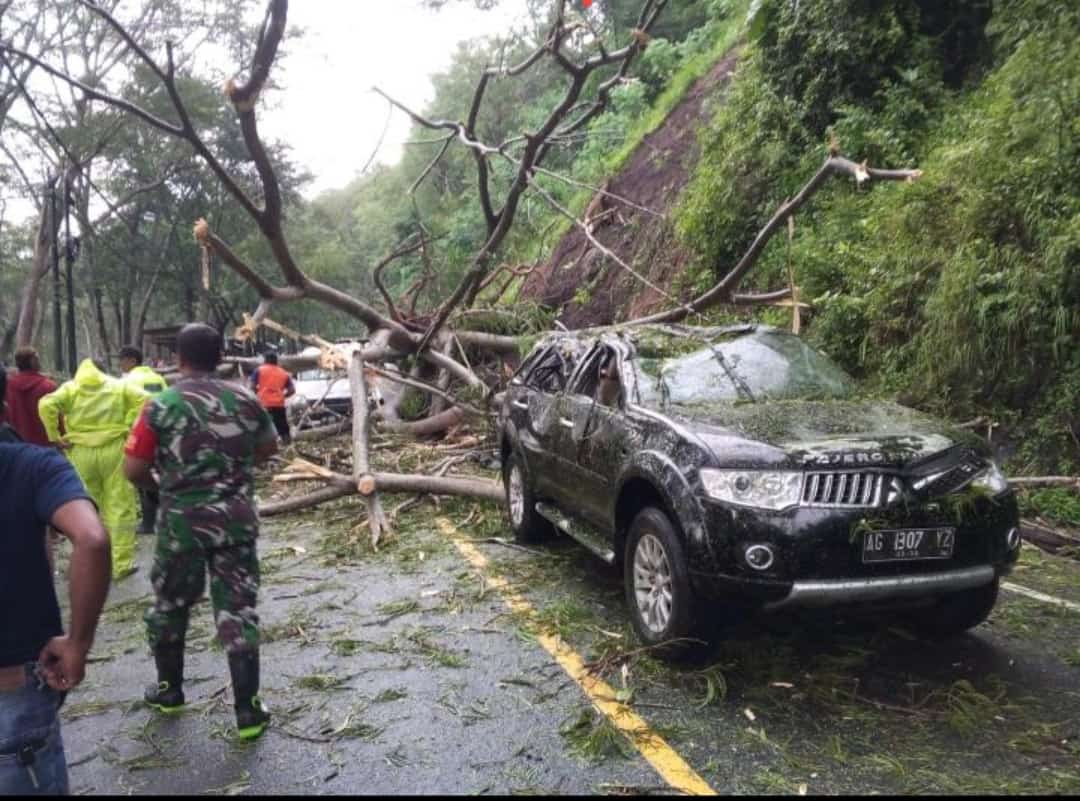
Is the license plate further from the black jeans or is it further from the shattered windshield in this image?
the black jeans

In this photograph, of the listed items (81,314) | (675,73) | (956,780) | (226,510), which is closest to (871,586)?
(956,780)

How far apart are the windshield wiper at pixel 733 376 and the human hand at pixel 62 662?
12.9ft

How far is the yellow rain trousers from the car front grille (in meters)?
5.20

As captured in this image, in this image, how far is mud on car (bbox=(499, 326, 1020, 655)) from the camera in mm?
3996

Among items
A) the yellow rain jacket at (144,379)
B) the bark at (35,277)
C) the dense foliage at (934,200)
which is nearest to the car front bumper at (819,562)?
the dense foliage at (934,200)

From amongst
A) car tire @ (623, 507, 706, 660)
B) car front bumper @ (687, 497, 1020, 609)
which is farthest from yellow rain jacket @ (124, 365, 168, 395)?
car front bumper @ (687, 497, 1020, 609)

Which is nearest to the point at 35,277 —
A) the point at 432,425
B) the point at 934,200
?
the point at 432,425

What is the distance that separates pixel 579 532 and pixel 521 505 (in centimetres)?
161

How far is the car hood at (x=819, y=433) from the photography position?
416 cm

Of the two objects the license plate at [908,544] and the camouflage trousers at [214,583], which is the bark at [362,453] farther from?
the license plate at [908,544]

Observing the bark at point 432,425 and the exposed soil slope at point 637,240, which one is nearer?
the bark at point 432,425

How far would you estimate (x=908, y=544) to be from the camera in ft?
13.2

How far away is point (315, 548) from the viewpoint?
25.7 ft

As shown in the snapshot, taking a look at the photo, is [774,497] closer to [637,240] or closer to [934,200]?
[934,200]
